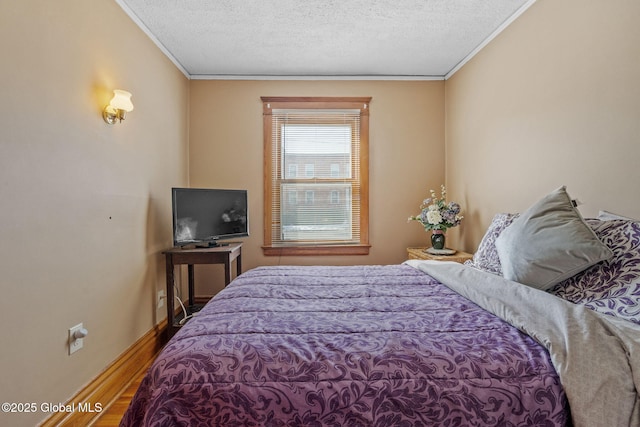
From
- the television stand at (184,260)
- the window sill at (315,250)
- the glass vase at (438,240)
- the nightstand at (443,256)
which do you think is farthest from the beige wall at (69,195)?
the glass vase at (438,240)

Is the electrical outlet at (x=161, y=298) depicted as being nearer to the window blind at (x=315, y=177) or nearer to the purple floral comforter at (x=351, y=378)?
the window blind at (x=315, y=177)

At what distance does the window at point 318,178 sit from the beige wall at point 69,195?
4.14 feet

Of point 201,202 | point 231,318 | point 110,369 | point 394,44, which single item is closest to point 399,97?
→ point 394,44

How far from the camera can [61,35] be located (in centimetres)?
162

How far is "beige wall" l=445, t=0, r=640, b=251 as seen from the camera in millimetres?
1592

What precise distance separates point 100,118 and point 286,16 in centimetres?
149

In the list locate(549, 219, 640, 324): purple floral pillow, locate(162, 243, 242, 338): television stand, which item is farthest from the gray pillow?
locate(162, 243, 242, 338): television stand

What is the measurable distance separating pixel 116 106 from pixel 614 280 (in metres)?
2.69

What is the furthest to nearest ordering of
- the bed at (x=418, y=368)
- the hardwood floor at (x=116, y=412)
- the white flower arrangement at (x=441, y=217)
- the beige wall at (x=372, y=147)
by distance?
the beige wall at (x=372, y=147)
the white flower arrangement at (x=441, y=217)
the hardwood floor at (x=116, y=412)
the bed at (x=418, y=368)

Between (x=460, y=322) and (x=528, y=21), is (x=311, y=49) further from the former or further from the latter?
(x=460, y=322)

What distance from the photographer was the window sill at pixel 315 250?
11.4 feet

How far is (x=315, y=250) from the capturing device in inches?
137

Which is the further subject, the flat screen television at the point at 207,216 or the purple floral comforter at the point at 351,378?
the flat screen television at the point at 207,216

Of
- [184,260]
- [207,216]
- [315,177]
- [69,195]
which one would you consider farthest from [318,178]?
[69,195]
